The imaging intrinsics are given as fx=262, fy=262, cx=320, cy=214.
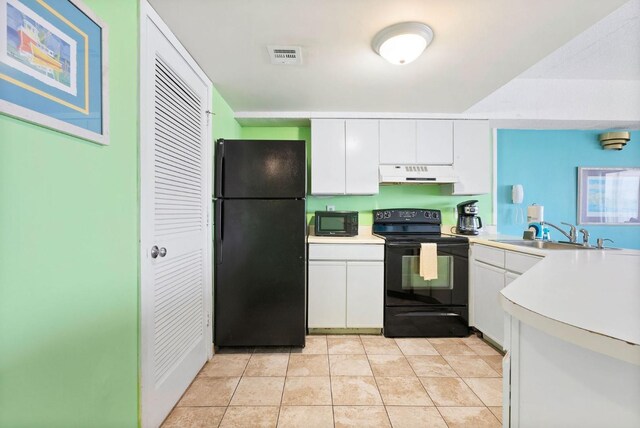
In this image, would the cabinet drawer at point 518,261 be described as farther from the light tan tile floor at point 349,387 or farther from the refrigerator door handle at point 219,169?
the refrigerator door handle at point 219,169

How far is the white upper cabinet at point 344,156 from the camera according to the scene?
2.76 metres

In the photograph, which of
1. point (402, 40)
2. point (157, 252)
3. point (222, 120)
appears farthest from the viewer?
point (222, 120)

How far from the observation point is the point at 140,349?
1242mm

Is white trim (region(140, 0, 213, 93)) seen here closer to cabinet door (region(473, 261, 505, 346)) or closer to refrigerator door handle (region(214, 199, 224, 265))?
refrigerator door handle (region(214, 199, 224, 265))

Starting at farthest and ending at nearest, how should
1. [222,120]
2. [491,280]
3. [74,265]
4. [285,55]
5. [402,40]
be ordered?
[222,120] < [491,280] < [285,55] < [402,40] < [74,265]

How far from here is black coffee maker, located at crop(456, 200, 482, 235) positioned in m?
2.78

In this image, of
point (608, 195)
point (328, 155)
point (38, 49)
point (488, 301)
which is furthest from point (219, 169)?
point (608, 195)

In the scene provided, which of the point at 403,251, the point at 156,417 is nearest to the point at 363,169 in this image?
the point at 403,251

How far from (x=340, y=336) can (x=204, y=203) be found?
1718mm

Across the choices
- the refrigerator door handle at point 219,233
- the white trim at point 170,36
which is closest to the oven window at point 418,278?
the refrigerator door handle at point 219,233

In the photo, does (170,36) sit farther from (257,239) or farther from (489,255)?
(489,255)

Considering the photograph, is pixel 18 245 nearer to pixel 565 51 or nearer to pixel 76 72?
pixel 76 72

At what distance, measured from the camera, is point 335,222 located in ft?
9.00

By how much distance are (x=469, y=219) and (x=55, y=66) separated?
320cm
